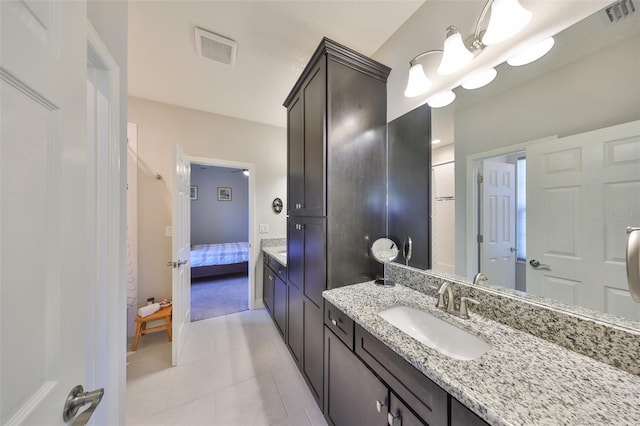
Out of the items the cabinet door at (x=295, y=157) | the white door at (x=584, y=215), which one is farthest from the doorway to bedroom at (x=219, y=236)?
the white door at (x=584, y=215)

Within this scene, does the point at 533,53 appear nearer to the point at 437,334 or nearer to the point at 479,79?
the point at 479,79

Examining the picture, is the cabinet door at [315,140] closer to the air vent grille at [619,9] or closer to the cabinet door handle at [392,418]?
the cabinet door handle at [392,418]

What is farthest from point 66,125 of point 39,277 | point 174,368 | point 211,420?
point 174,368

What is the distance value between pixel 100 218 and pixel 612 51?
2.15 metres

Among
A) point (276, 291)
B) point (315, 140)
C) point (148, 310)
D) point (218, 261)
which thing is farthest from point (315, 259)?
point (218, 261)

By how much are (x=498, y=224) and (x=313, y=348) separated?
4.68 ft

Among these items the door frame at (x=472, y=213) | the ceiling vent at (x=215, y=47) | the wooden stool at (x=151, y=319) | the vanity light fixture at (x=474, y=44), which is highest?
the ceiling vent at (x=215, y=47)

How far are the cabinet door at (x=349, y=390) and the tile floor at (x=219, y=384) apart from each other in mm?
356

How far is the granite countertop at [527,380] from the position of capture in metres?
0.53

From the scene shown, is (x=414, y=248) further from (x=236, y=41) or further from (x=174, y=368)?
(x=174, y=368)

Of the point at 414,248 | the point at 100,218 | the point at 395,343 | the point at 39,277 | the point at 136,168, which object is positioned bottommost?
the point at 395,343

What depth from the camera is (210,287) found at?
3.99 metres

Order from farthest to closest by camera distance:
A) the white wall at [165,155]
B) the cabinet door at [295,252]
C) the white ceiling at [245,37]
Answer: the white wall at [165,155] < the cabinet door at [295,252] < the white ceiling at [245,37]

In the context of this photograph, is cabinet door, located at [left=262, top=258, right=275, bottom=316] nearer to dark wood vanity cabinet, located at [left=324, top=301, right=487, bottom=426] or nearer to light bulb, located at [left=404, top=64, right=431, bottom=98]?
dark wood vanity cabinet, located at [left=324, top=301, right=487, bottom=426]
